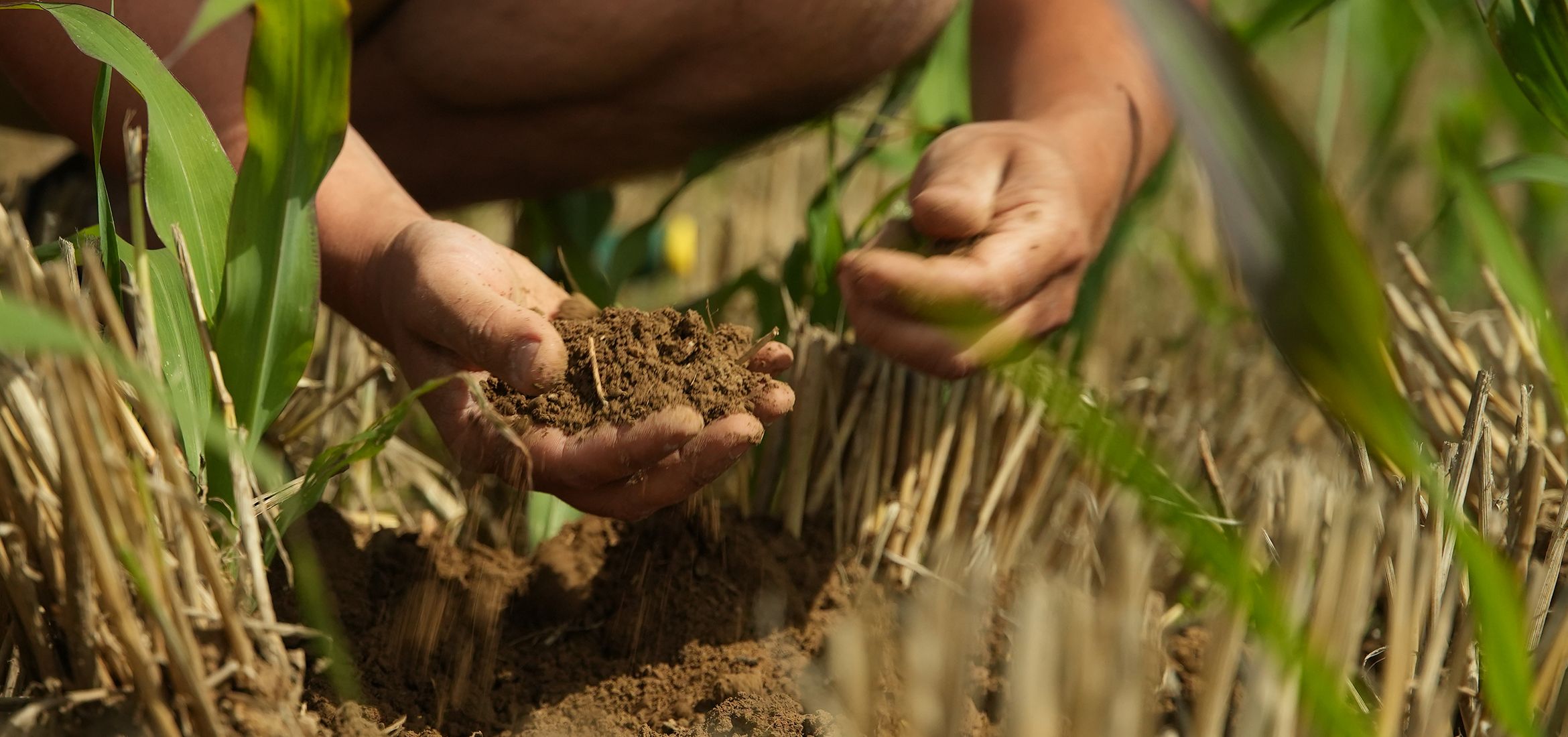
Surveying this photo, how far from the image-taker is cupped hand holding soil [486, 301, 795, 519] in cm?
76

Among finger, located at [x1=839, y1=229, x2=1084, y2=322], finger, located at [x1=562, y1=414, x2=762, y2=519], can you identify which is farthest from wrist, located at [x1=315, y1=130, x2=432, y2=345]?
finger, located at [x1=839, y1=229, x2=1084, y2=322]

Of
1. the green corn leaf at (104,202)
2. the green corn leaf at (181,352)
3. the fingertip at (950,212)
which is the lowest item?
the fingertip at (950,212)

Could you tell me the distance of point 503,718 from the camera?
811mm

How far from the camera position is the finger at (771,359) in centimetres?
87

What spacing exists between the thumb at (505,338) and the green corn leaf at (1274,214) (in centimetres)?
51

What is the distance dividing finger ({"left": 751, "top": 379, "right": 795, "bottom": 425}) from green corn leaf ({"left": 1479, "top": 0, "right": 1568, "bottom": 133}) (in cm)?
57

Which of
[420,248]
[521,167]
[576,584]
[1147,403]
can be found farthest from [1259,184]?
[521,167]

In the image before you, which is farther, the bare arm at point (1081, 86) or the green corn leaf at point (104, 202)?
the bare arm at point (1081, 86)

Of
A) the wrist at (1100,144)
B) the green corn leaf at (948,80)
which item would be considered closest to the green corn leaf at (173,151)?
the wrist at (1100,144)

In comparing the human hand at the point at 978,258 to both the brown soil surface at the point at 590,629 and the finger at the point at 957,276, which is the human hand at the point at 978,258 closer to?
the finger at the point at 957,276

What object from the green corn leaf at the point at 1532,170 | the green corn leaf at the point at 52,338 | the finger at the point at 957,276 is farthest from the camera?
the green corn leaf at the point at 1532,170

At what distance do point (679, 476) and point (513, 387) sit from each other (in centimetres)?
12

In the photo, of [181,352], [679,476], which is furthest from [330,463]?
[679,476]

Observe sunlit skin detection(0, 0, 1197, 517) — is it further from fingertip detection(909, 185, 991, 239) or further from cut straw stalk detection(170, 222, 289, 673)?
cut straw stalk detection(170, 222, 289, 673)
